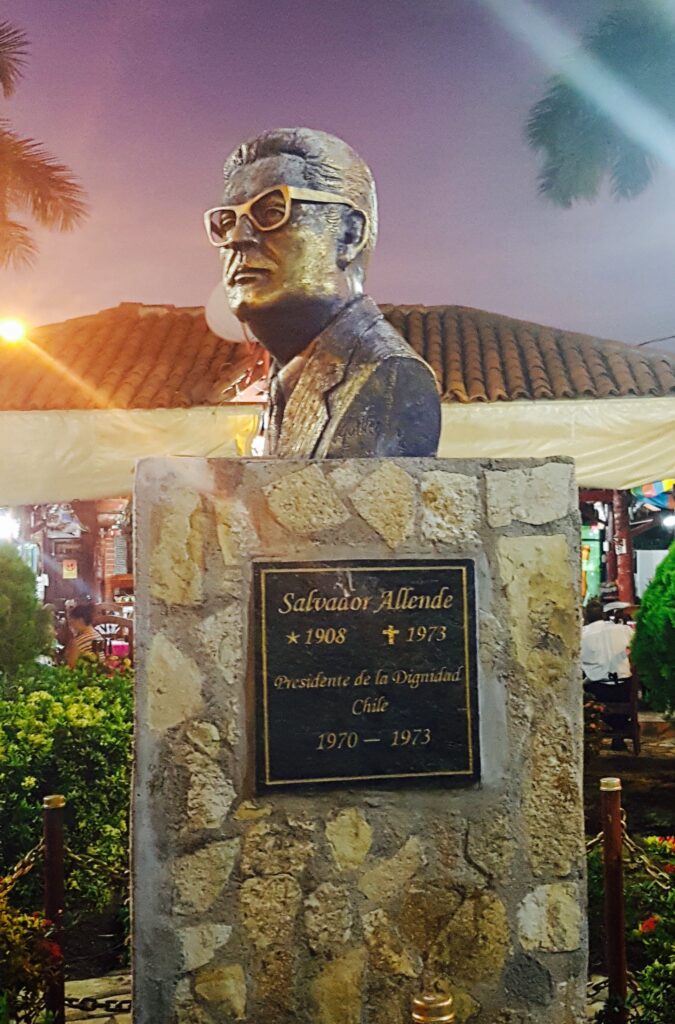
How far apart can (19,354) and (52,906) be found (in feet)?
24.2

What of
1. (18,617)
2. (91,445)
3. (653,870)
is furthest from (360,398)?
(91,445)

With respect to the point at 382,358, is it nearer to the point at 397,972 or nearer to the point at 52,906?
the point at 397,972

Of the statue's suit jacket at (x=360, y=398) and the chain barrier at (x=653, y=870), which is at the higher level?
the statue's suit jacket at (x=360, y=398)

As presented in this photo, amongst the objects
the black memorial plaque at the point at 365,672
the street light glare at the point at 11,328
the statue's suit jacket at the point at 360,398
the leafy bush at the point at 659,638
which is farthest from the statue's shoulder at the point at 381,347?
the street light glare at the point at 11,328

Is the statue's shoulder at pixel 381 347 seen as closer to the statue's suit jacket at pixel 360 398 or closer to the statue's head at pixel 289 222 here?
the statue's suit jacket at pixel 360 398

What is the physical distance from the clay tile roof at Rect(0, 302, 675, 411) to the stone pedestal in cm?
549

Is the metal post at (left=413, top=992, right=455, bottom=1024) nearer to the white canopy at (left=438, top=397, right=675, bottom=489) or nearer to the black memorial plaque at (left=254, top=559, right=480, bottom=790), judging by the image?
the black memorial plaque at (left=254, top=559, right=480, bottom=790)

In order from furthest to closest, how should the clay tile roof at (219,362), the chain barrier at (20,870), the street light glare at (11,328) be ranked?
the street light glare at (11,328)
the clay tile roof at (219,362)
the chain barrier at (20,870)

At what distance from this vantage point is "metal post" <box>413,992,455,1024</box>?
2.10 m

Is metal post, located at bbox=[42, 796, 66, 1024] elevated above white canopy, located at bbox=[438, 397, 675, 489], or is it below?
below

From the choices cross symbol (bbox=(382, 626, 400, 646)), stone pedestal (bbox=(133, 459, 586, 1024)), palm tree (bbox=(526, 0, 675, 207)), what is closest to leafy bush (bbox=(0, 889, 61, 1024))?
stone pedestal (bbox=(133, 459, 586, 1024))

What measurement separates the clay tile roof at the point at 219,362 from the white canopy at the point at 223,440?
56cm

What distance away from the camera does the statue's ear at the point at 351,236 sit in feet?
9.26

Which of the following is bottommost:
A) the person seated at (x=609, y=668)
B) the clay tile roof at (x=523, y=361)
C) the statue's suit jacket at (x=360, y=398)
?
the person seated at (x=609, y=668)
